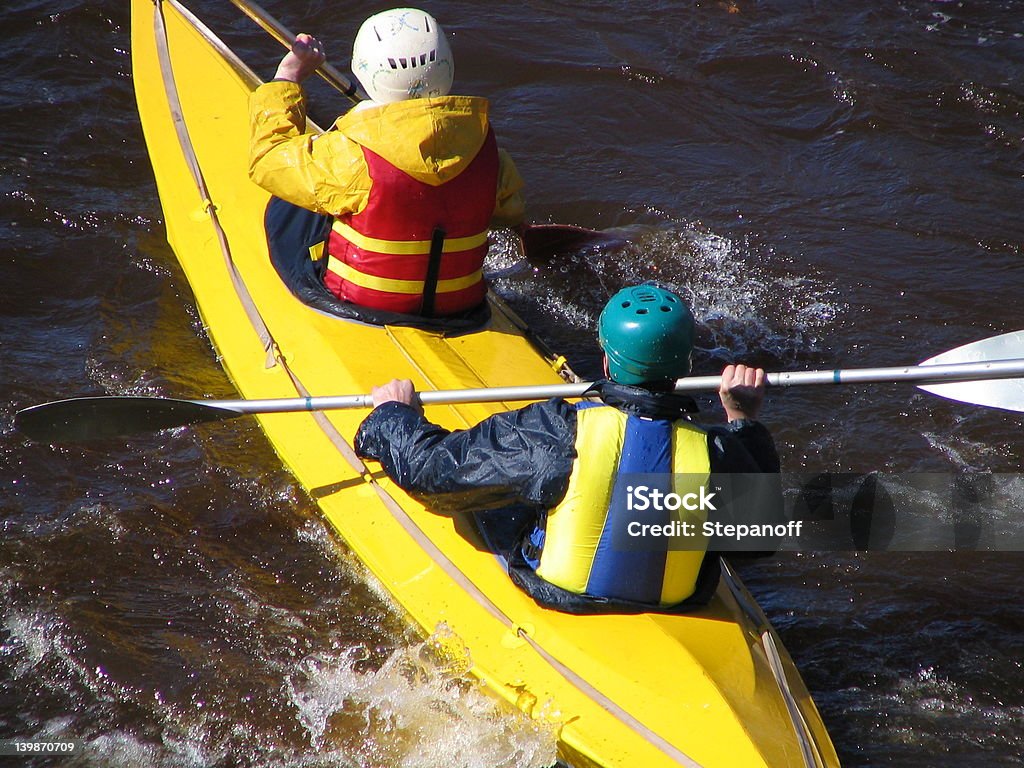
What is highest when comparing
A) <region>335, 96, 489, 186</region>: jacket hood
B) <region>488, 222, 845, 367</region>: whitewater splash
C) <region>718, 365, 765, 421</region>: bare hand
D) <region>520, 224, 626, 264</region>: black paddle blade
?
<region>335, 96, 489, 186</region>: jacket hood

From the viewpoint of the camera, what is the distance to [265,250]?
4160mm

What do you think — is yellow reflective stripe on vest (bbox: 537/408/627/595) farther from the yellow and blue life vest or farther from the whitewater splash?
the whitewater splash

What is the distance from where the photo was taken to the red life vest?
3.43 metres

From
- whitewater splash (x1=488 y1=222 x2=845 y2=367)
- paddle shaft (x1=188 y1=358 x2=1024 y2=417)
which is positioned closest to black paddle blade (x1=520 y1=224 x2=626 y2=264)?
whitewater splash (x1=488 y1=222 x2=845 y2=367)

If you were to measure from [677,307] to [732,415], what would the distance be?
1.51ft

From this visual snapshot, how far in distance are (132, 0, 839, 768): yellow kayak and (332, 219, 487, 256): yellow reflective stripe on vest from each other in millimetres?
312

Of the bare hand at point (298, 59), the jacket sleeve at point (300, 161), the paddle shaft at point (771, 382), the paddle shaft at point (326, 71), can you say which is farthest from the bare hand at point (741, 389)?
the paddle shaft at point (326, 71)

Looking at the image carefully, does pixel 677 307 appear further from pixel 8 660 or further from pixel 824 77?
pixel 824 77

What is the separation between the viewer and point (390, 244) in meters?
3.54

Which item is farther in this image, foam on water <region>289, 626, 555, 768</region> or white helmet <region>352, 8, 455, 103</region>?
white helmet <region>352, 8, 455, 103</region>

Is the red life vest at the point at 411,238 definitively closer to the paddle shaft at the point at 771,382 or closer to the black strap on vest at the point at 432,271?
the black strap on vest at the point at 432,271

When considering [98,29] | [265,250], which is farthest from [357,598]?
[98,29]

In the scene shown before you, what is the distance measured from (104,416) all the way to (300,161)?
43.3 inches

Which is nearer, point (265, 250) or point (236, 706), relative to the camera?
point (236, 706)
